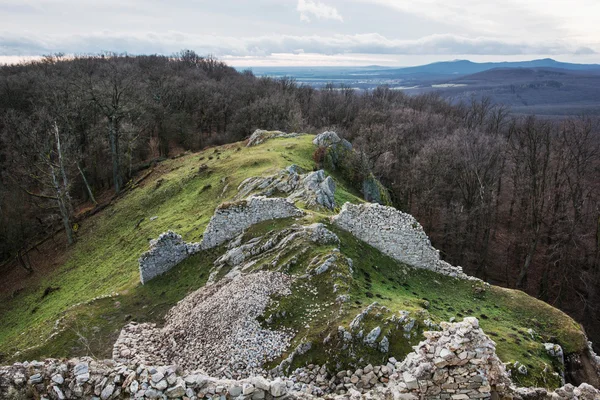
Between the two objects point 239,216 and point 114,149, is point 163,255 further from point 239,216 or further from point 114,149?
point 114,149

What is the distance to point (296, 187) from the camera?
104 feet

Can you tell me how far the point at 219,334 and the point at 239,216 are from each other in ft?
29.7

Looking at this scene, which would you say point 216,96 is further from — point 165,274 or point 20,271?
point 165,274

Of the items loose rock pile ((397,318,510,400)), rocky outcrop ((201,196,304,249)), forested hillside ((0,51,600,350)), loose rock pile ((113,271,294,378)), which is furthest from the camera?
forested hillside ((0,51,600,350))

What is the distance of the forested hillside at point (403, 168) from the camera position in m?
37.0

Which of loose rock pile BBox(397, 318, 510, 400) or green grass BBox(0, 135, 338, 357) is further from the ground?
loose rock pile BBox(397, 318, 510, 400)

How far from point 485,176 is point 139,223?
37291mm

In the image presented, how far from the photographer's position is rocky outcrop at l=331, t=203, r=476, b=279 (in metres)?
22.2

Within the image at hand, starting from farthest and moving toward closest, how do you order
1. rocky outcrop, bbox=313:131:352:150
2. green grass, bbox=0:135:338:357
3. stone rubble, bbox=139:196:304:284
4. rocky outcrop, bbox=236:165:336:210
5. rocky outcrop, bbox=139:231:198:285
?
rocky outcrop, bbox=313:131:352:150 → rocky outcrop, bbox=236:165:336:210 → green grass, bbox=0:135:338:357 → stone rubble, bbox=139:196:304:284 → rocky outcrop, bbox=139:231:198:285

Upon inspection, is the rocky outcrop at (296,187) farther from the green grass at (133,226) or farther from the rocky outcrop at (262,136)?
the rocky outcrop at (262,136)

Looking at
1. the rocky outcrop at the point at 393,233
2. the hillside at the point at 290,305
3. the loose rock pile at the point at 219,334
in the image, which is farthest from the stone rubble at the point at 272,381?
the rocky outcrop at the point at 393,233

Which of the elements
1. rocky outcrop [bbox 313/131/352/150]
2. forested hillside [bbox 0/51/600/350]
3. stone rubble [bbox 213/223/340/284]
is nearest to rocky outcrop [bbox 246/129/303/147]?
rocky outcrop [bbox 313/131/352/150]

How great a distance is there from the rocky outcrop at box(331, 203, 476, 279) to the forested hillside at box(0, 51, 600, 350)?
1720 cm

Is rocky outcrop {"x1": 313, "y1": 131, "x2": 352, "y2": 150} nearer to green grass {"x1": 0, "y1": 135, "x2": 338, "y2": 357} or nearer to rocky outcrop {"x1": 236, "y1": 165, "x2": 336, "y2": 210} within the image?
green grass {"x1": 0, "y1": 135, "x2": 338, "y2": 357}
